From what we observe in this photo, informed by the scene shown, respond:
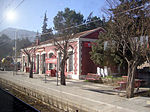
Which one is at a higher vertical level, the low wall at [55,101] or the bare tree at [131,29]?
the bare tree at [131,29]

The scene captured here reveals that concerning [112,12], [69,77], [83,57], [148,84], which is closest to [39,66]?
[69,77]

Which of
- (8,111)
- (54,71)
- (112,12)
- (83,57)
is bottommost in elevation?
(8,111)

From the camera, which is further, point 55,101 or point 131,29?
point 131,29

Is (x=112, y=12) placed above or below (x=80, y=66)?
above

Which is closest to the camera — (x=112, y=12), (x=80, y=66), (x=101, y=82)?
(x=112, y=12)

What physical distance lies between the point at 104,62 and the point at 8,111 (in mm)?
10855

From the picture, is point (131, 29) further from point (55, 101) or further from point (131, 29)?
point (55, 101)

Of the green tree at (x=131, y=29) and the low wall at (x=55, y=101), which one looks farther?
the green tree at (x=131, y=29)

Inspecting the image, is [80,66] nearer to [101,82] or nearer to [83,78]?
[83,78]

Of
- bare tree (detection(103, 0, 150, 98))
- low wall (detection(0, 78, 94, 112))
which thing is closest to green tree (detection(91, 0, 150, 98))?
bare tree (detection(103, 0, 150, 98))

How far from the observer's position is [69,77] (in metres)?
20.6

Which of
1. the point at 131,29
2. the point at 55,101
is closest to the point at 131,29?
the point at 131,29

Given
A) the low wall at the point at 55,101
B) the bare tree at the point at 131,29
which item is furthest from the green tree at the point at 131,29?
the low wall at the point at 55,101

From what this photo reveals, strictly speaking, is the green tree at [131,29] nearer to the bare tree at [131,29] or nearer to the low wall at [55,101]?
the bare tree at [131,29]
